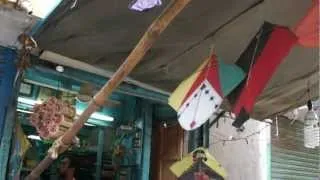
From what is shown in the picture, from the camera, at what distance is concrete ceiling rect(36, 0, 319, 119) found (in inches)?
94.3

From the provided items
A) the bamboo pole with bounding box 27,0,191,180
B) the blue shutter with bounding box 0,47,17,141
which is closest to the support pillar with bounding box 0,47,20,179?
the blue shutter with bounding box 0,47,17,141

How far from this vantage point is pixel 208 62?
2.32 m

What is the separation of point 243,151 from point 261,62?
3.87 meters

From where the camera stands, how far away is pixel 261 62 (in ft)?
7.61

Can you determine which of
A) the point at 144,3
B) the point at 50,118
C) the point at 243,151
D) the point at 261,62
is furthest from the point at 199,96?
the point at 243,151

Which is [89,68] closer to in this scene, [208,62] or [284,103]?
[208,62]

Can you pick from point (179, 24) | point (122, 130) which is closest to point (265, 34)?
point (179, 24)

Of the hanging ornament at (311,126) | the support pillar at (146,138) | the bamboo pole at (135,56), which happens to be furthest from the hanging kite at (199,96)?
the support pillar at (146,138)

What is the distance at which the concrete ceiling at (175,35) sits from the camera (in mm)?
2395

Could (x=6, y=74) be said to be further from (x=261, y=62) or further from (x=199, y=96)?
(x=261, y=62)

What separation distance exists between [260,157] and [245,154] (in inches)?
9.0

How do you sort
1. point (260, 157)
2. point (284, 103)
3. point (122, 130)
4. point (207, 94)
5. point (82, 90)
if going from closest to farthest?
point (207, 94) → point (82, 90) → point (284, 103) → point (122, 130) → point (260, 157)

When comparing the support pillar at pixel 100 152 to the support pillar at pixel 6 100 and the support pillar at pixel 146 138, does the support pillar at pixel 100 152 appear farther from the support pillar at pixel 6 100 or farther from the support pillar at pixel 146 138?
the support pillar at pixel 6 100

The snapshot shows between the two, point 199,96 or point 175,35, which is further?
point 175,35
